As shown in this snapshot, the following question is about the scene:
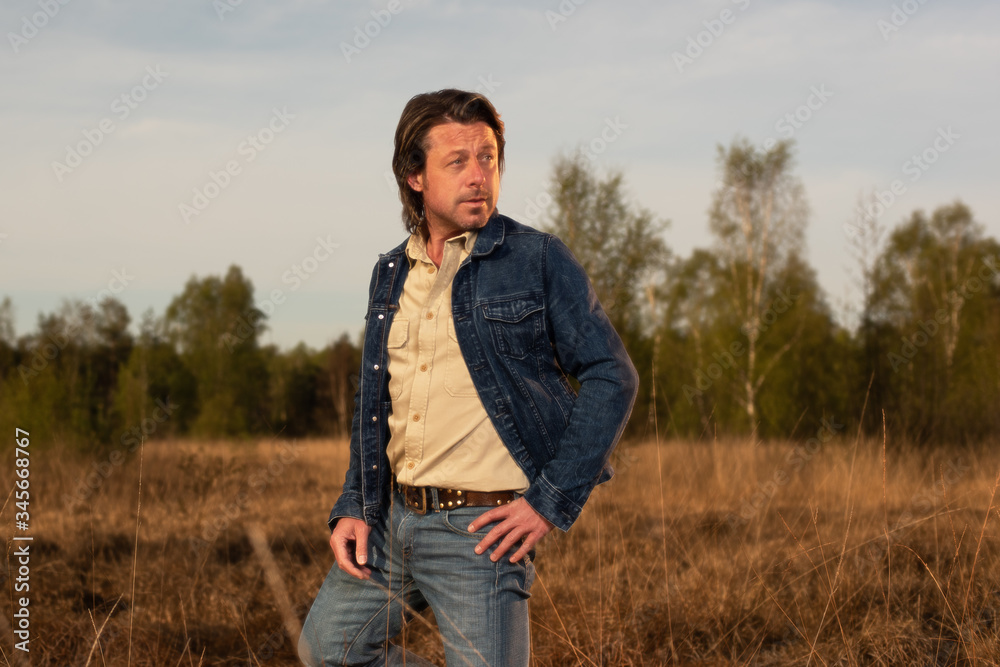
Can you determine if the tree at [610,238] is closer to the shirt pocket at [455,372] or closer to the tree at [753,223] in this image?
the tree at [753,223]

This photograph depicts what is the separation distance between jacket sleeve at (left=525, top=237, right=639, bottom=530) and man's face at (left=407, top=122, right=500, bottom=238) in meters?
0.34

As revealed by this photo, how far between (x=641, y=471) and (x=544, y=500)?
774 centimetres

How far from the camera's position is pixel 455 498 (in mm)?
2051

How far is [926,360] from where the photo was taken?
12117 millimetres

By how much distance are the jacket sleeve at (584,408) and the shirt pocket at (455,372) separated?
264mm

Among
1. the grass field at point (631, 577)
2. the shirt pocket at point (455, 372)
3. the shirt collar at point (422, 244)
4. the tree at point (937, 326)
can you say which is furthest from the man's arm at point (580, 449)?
the tree at point (937, 326)

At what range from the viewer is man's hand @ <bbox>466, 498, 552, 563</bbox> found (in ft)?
6.36

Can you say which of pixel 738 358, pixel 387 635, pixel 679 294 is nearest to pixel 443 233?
pixel 387 635

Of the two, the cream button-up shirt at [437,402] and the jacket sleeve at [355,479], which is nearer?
the cream button-up shirt at [437,402]

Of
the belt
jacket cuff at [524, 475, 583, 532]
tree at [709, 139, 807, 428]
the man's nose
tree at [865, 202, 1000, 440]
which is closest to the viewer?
jacket cuff at [524, 475, 583, 532]

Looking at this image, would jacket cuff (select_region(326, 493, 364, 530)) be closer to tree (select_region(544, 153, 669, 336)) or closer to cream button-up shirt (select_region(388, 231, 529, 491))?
cream button-up shirt (select_region(388, 231, 529, 491))

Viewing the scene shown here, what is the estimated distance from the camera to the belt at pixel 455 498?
204cm

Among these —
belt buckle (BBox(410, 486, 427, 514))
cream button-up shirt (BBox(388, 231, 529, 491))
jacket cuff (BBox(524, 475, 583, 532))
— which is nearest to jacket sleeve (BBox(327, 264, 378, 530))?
→ cream button-up shirt (BBox(388, 231, 529, 491))

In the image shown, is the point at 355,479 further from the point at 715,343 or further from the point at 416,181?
the point at 715,343
